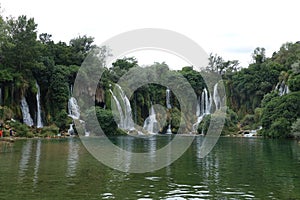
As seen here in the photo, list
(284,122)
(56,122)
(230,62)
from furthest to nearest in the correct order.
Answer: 1. (230,62)
2. (56,122)
3. (284,122)

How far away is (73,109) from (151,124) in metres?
16.7

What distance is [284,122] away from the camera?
4650cm

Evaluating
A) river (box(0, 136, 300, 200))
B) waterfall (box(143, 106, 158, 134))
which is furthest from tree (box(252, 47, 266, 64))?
river (box(0, 136, 300, 200))

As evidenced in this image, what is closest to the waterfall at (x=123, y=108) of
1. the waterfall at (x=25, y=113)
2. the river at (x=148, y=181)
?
the waterfall at (x=25, y=113)

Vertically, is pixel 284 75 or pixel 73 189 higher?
pixel 284 75

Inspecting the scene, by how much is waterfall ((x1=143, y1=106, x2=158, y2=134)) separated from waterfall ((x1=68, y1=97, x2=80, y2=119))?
14334 mm

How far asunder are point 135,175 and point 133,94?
50.2m

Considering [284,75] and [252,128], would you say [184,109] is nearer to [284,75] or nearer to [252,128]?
[252,128]

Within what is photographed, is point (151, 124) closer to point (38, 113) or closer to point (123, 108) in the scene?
point (123, 108)

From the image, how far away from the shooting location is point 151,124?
6712cm

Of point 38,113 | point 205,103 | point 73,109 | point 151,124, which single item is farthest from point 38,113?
point 205,103

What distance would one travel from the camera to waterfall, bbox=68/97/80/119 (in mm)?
53688

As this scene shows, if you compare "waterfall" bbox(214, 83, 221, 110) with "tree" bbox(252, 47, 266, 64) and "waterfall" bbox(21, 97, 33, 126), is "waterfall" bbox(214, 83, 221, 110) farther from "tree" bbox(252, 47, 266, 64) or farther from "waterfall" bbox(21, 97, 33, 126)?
"waterfall" bbox(21, 97, 33, 126)

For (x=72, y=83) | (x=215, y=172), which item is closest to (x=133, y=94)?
(x=72, y=83)
